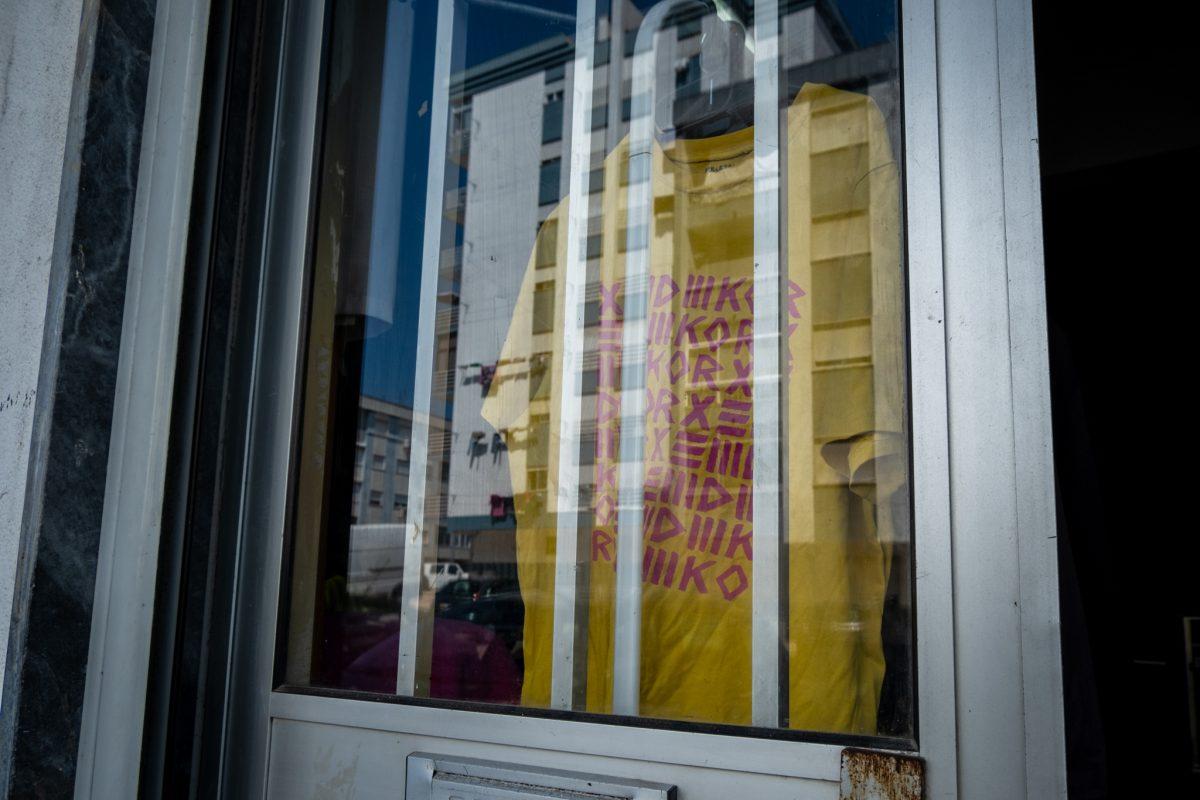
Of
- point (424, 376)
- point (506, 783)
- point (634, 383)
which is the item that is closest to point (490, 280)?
point (424, 376)

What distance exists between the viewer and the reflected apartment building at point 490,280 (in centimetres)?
119

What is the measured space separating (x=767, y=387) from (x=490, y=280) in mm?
477

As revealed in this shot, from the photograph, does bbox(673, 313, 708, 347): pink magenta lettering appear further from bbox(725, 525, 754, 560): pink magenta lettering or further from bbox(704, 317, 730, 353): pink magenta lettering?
bbox(725, 525, 754, 560): pink magenta lettering

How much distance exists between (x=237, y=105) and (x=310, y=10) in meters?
0.20

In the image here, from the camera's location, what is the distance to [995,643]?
2.50 ft

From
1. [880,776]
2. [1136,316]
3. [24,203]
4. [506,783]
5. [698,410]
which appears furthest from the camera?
[1136,316]

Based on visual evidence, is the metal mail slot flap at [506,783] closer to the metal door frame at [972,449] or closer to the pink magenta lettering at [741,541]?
the metal door frame at [972,449]

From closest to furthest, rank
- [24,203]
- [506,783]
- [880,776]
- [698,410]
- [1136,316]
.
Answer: [880,776]
[506,783]
[698,410]
[24,203]
[1136,316]

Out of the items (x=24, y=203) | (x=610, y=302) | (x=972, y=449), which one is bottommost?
(x=972, y=449)

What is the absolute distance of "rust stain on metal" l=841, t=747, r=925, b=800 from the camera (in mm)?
777

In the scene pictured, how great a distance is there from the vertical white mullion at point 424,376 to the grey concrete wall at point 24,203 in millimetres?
522

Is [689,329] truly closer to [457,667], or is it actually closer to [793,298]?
[793,298]

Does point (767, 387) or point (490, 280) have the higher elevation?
point (490, 280)

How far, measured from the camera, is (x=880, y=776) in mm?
789
